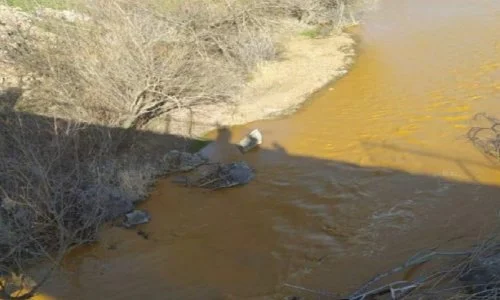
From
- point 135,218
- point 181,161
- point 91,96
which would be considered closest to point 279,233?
point 135,218

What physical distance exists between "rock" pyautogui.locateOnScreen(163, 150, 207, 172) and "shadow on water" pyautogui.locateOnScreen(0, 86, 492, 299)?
0.34 m

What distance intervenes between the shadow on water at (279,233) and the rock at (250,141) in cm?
75

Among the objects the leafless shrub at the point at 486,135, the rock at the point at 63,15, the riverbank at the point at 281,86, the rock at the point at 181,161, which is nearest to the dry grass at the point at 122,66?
the rock at the point at 63,15

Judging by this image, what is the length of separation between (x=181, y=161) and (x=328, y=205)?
9.74 feet

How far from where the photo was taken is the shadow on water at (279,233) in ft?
24.0

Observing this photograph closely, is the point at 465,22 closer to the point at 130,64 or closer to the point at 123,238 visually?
the point at 130,64

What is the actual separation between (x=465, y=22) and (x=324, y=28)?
4.21 m

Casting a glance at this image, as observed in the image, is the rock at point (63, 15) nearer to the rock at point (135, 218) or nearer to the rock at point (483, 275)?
the rock at point (135, 218)

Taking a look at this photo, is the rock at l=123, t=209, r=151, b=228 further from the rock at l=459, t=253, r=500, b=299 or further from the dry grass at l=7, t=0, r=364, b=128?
the rock at l=459, t=253, r=500, b=299

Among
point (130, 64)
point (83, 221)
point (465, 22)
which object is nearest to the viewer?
point (83, 221)

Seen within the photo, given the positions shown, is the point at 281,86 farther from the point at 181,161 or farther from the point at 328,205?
the point at 328,205

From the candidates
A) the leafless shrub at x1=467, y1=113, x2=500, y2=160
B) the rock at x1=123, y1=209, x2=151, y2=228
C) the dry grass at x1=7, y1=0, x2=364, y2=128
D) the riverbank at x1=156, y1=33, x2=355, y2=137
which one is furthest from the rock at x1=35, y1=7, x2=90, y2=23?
the leafless shrub at x1=467, y1=113, x2=500, y2=160

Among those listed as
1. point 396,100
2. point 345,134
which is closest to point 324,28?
point 396,100

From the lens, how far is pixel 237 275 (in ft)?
24.4
